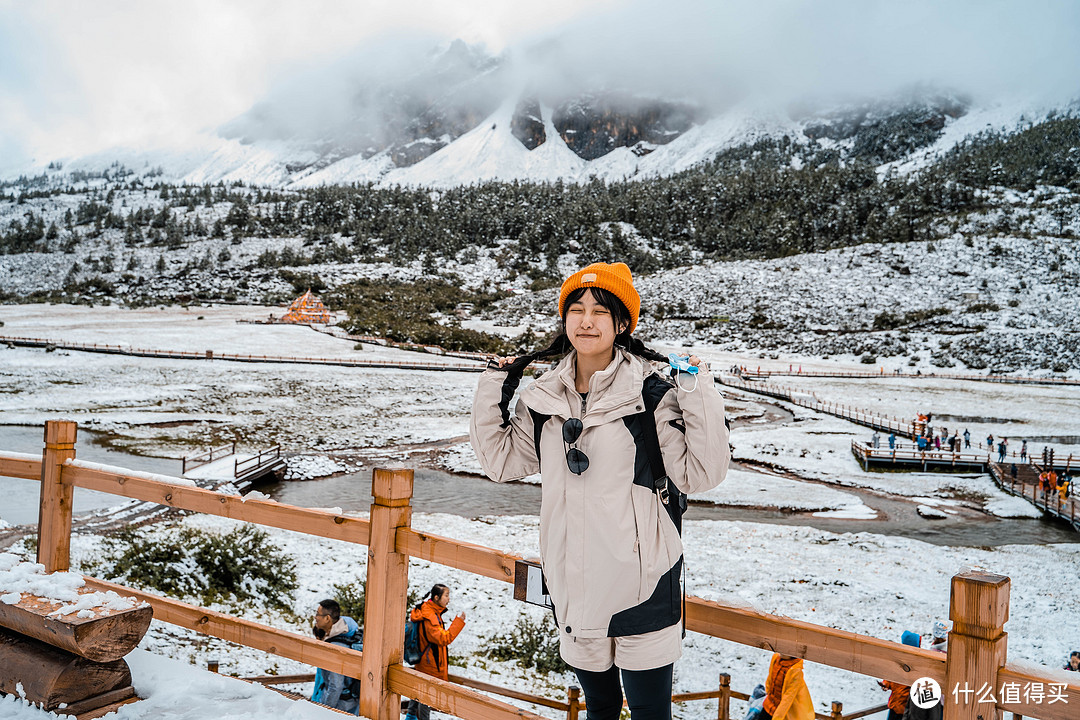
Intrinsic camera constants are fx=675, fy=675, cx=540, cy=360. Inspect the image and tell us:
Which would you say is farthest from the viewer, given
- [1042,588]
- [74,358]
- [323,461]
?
[74,358]

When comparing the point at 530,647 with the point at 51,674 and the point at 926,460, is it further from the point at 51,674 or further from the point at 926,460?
the point at 926,460

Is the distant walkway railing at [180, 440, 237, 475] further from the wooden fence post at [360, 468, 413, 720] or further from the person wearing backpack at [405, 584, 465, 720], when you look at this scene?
the wooden fence post at [360, 468, 413, 720]

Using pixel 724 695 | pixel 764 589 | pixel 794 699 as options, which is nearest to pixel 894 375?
pixel 764 589

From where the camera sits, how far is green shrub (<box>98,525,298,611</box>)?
9.22 meters

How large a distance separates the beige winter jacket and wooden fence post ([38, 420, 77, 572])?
351cm

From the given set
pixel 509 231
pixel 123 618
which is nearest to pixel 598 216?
pixel 509 231

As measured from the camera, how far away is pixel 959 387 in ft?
128

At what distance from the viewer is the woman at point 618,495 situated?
7.73 feet

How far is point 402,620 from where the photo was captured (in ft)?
10.8

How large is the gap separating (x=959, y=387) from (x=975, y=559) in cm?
3007

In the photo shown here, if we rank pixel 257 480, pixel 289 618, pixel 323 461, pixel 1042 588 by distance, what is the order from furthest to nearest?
pixel 323 461 → pixel 257 480 → pixel 1042 588 → pixel 289 618

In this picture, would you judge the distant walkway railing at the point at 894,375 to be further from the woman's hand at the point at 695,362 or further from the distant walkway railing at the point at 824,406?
the woman's hand at the point at 695,362

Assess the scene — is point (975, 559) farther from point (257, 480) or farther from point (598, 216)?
point (598, 216)

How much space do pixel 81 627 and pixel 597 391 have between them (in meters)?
2.60
